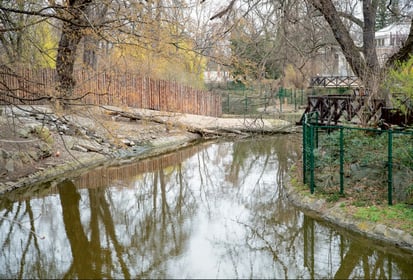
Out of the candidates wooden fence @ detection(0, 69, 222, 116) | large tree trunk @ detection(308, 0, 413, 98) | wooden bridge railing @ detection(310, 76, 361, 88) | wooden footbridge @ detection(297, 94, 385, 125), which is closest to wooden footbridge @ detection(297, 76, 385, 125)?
wooden footbridge @ detection(297, 94, 385, 125)

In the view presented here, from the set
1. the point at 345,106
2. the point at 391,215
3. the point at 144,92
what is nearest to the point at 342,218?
the point at 391,215

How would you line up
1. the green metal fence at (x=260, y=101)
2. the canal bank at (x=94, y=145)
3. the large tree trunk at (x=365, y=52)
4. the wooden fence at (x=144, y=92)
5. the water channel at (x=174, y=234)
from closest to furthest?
1. the water channel at (x=174, y=234)
2. the canal bank at (x=94, y=145)
3. the large tree trunk at (x=365, y=52)
4. the wooden fence at (x=144, y=92)
5. the green metal fence at (x=260, y=101)

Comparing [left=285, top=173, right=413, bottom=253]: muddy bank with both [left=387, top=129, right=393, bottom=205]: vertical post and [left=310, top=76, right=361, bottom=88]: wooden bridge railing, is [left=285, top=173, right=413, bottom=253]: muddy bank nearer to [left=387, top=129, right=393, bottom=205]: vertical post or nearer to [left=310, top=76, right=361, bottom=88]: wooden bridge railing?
[left=387, top=129, right=393, bottom=205]: vertical post

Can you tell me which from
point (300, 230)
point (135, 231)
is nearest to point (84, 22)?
point (135, 231)

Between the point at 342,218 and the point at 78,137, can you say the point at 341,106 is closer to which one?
the point at 342,218

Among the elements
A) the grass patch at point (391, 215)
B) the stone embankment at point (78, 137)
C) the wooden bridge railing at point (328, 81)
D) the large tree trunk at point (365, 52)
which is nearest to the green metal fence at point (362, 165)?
the grass patch at point (391, 215)

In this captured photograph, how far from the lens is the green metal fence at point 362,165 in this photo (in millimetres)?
8266

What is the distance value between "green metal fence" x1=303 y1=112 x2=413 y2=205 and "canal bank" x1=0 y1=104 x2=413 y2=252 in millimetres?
544

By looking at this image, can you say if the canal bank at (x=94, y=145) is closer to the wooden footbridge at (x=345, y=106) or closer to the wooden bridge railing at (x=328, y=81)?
the wooden footbridge at (x=345, y=106)

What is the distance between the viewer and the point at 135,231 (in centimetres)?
838

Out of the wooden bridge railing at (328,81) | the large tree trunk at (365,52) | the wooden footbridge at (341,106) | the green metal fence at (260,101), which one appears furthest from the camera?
the green metal fence at (260,101)

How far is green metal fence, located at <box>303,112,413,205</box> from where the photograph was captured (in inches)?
325

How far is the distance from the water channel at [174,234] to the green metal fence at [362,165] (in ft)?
3.28

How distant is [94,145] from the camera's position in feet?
49.8
